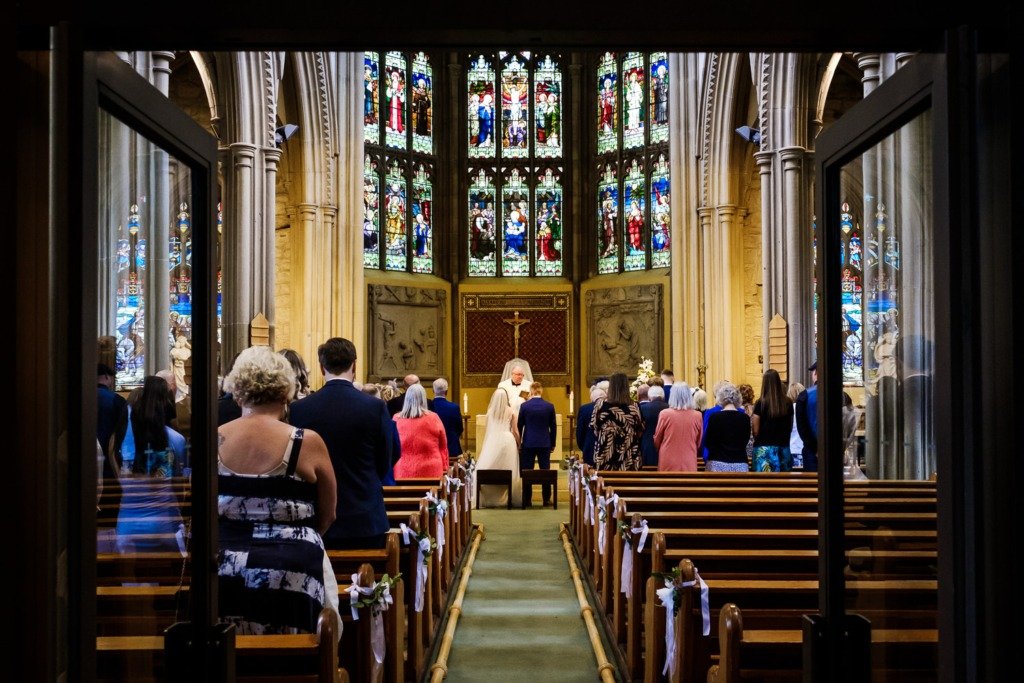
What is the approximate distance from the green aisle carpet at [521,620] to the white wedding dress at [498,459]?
1.71 metres

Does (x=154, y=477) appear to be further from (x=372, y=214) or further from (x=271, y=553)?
(x=372, y=214)

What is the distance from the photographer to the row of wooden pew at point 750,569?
2459 mm

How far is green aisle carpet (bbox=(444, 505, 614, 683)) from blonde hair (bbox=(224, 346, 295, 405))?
227 centimetres

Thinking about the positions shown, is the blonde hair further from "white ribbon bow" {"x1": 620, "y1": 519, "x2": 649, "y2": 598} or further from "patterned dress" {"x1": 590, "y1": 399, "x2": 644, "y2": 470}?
"patterned dress" {"x1": 590, "y1": 399, "x2": 644, "y2": 470}

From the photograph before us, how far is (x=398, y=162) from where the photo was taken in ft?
67.7

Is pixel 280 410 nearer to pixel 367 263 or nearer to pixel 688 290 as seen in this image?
pixel 688 290

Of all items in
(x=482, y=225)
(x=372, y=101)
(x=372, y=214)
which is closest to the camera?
(x=372, y=214)

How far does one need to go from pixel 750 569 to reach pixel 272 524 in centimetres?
200

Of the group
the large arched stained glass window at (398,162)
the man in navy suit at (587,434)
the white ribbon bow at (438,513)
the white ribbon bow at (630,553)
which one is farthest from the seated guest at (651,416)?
the large arched stained glass window at (398,162)

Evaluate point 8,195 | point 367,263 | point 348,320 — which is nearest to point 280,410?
point 8,195

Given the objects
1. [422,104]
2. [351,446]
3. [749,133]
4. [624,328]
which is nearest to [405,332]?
[624,328]

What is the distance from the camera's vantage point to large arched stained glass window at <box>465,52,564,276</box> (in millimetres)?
21672

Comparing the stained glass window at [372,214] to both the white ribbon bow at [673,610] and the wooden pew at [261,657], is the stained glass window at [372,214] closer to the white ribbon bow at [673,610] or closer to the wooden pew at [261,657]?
the white ribbon bow at [673,610]

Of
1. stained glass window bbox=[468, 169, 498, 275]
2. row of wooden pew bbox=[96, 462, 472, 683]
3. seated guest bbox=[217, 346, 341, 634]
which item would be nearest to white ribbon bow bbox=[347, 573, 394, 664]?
row of wooden pew bbox=[96, 462, 472, 683]
